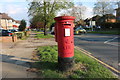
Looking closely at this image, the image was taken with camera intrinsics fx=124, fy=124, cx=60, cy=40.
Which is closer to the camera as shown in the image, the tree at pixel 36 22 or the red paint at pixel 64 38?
the red paint at pixel 64 38

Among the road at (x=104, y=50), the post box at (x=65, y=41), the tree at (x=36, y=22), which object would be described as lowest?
the road at (x=104, y=50)

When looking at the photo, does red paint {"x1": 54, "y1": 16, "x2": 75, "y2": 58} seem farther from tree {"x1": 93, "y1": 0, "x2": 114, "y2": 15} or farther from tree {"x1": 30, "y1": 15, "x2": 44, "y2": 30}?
tree {"x1": 93, "y1": 0, "x2": 114, "y2": 15}

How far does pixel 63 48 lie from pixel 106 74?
155 centimetres

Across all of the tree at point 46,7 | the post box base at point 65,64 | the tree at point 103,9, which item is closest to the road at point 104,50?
the post box base at point 65,64

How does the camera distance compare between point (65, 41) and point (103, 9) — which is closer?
point (65, 41)

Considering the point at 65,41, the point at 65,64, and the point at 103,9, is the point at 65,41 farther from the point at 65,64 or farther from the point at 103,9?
the point at 103,9

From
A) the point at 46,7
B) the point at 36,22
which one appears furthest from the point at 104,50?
the point at 36,22

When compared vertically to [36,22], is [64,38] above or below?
below

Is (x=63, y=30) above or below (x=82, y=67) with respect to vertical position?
above

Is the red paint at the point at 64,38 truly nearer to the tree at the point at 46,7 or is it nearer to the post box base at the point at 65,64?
the post box base at the point at 65,64

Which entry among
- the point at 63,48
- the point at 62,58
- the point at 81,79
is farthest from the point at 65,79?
the point at 63,48

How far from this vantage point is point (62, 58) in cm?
404

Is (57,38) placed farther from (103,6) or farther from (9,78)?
(103,6)

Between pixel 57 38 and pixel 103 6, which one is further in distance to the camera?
pixel 103 6
